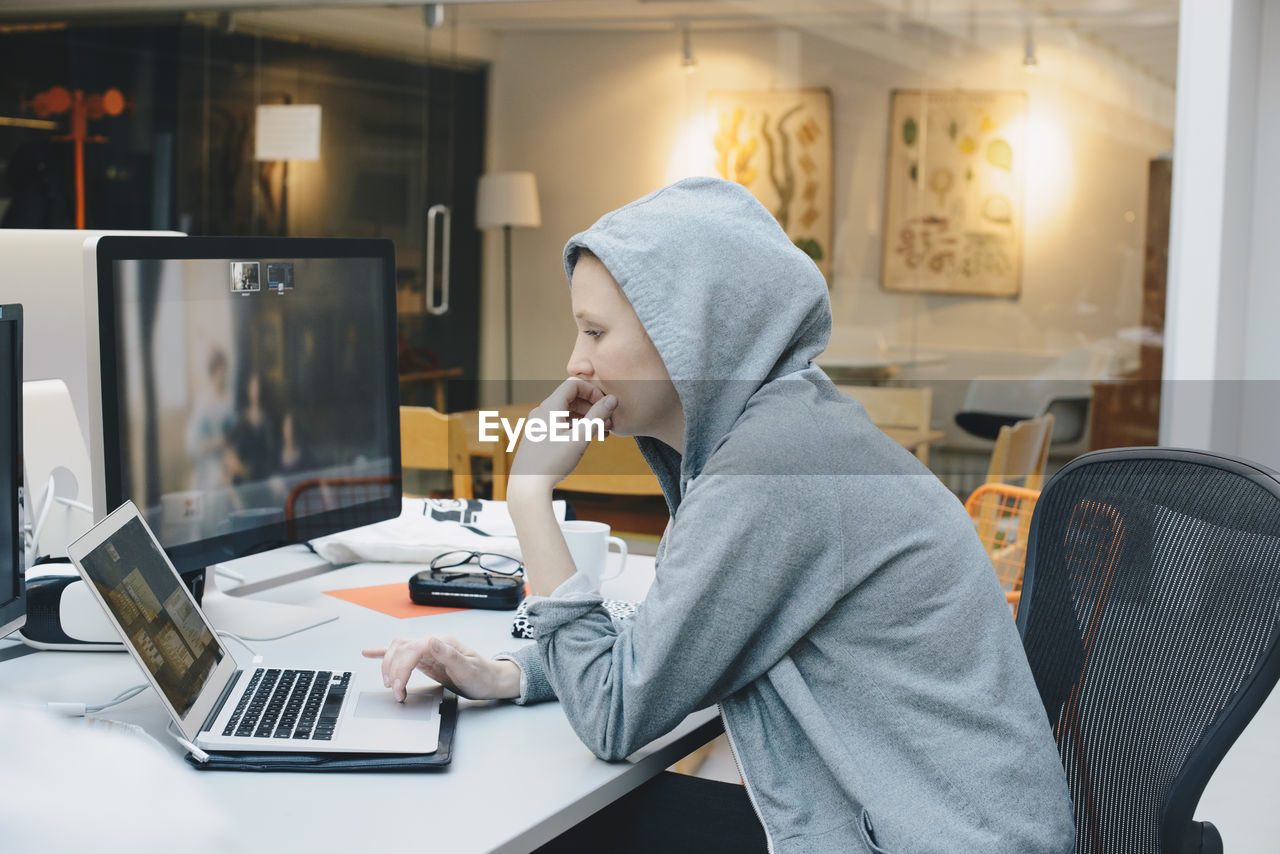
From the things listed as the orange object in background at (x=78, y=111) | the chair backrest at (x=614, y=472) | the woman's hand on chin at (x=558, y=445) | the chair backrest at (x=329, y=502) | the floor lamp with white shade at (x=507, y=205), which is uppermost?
the orange object in background at (x=78, y=111)

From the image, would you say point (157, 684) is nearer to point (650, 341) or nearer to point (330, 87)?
point (650, 341)

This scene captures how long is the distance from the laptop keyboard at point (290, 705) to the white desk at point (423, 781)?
2.0 inches

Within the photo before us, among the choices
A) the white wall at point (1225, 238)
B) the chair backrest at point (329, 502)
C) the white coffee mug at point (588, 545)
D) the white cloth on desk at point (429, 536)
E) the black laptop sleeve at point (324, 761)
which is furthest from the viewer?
the white wall at point (1225, 238)

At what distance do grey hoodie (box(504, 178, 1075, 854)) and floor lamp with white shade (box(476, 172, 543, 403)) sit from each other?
3765 mm

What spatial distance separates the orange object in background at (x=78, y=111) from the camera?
5558mm

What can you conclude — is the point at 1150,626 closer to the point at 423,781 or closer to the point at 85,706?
the point at 423,781

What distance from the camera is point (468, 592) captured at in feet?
5.34

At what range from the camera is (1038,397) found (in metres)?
4.14

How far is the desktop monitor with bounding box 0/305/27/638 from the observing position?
119 centimetres

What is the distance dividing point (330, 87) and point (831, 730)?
4.60m

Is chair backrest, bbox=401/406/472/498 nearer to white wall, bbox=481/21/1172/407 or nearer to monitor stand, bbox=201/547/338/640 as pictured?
white wall, bbox=481/21/1172/407

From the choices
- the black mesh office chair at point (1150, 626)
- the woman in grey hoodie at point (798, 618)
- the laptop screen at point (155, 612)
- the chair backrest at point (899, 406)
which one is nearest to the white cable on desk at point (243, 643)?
the laptop screen at point (155, 612)

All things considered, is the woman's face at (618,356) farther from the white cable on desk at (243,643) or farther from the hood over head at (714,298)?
the white cable on desk at (243,643)

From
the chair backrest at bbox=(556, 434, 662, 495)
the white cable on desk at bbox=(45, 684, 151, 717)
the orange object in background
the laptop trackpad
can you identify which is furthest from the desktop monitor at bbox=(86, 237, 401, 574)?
the orange object in background
